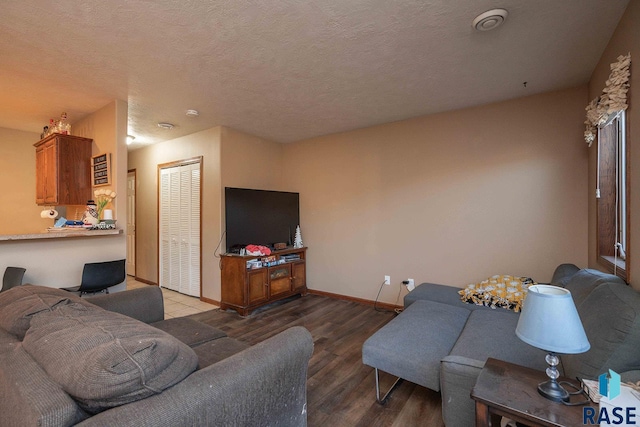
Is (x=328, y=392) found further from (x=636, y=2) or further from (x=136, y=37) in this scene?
(x=636, y=2)

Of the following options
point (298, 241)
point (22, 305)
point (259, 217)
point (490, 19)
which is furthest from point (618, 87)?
point (298, 241)

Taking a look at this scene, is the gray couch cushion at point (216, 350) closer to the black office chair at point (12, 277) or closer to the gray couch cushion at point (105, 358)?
the gray couch cushion at point (105, 358)

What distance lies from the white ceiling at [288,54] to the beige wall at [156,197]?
2.71 feet

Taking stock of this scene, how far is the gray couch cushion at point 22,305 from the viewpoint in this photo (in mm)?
1186

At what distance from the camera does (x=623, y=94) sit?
66.1 inches

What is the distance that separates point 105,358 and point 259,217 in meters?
3.23

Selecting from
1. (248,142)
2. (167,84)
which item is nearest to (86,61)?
(167,84)

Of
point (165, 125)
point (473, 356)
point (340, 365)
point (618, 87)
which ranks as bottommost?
point (340, 365)

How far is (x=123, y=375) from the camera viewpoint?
79cm

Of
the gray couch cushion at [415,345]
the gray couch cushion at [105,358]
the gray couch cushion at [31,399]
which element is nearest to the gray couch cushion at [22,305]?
the gray couch cushion at [105,358]

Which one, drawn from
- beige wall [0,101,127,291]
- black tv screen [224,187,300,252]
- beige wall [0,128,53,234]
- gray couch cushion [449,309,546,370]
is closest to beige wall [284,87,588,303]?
black tv screen [224,187,300,252]

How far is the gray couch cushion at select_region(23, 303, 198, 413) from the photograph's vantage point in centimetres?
79

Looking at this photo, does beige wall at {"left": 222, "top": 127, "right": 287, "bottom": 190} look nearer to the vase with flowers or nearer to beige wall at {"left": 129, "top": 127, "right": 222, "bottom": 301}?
beige wall at {"left": 129, "top": 127, "right": 222, "bottom": 301}

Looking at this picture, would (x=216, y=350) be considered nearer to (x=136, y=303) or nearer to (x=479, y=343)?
(x=136, y=303)
